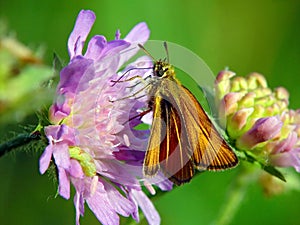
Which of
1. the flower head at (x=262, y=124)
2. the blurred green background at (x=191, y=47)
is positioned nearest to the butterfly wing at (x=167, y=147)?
the flower head at (x=262, y=124)

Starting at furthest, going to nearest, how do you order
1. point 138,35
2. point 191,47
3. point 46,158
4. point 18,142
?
point 191,47 → point 138,35 → point 18,142 → point 46,158

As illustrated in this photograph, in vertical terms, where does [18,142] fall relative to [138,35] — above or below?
below

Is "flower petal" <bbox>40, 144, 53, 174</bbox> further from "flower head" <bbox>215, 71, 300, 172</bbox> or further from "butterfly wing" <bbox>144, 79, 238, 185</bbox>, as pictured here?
"flower head" <bbox>215, 71, 300, 172</bbox>

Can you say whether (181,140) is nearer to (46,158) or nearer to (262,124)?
(262,124)

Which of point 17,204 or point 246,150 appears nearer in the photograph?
point 246,150

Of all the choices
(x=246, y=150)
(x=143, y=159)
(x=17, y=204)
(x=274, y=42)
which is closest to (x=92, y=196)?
(x=143, y=159)

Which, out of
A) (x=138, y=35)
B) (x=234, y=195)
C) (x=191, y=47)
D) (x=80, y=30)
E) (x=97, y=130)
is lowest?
(x=234, y=195)

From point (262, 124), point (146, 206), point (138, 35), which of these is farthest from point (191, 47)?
point (146, 206)

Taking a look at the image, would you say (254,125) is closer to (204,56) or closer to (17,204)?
(17,204)
